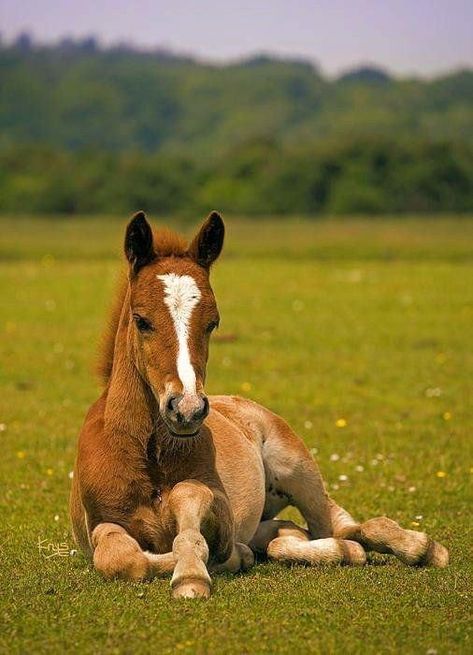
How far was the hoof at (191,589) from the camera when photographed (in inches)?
262

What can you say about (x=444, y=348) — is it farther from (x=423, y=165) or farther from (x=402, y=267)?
(x=423, y=165)

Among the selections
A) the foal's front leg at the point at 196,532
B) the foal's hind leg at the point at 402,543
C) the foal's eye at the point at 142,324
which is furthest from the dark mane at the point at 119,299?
the foal's hind leg at the point at 402,543

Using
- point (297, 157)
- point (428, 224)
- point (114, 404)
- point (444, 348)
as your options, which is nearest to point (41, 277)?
point (444, 348)

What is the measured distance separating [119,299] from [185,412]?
5.58 ft

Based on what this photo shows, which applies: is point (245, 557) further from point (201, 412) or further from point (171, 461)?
point (201, 412)

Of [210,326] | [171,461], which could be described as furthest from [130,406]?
[210,326]

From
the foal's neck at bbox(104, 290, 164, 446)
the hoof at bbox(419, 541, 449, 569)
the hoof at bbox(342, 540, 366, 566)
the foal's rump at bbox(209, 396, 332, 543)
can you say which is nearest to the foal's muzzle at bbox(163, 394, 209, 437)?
the foal's neck at bbox(104, 290, 164, 446)

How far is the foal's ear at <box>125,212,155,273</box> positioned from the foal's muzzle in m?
1.06

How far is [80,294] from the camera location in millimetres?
30688

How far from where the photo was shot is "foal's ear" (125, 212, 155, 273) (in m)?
7.32

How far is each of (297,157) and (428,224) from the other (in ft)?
88.4

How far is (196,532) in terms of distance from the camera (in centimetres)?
703

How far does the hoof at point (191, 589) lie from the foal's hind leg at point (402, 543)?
5.93 ft

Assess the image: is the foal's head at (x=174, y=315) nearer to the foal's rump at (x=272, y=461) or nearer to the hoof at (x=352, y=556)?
the foal's rump at (x=272, y=461)
